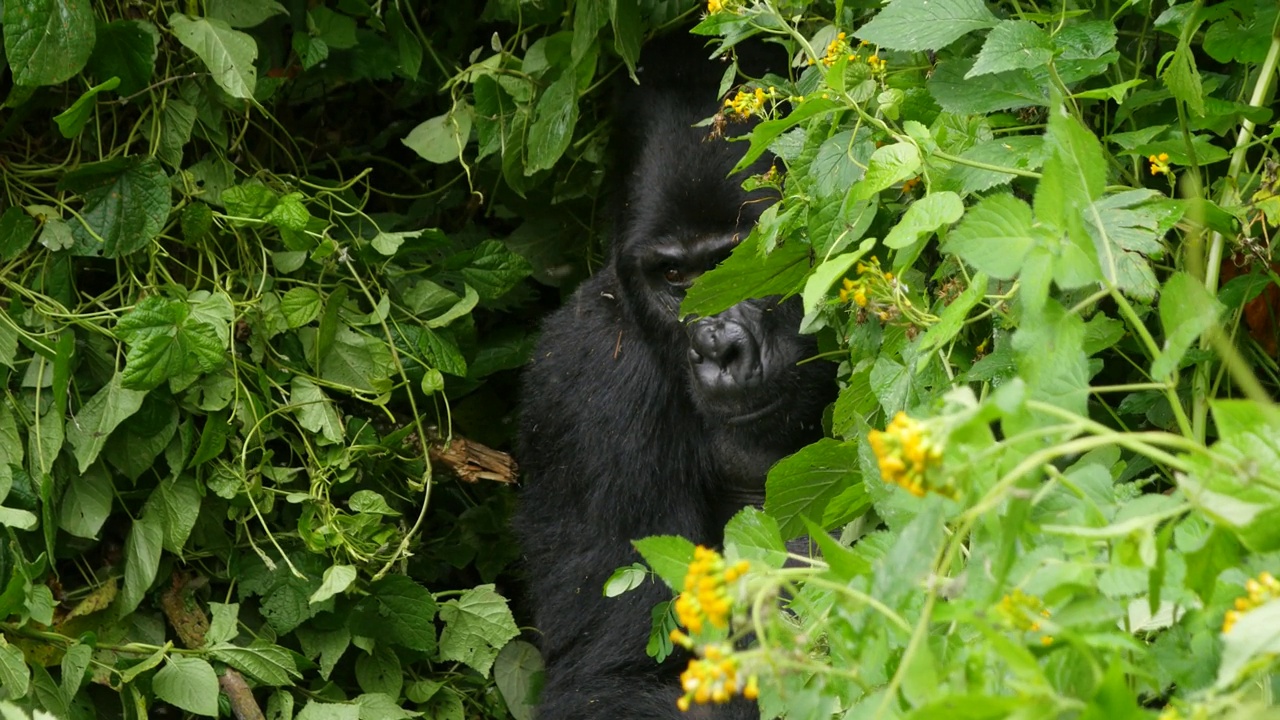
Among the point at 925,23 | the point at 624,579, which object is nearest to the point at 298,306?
the point at 624,579

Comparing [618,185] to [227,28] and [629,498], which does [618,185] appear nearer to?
[629,498]

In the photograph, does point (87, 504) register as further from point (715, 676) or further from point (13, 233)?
point (715, 676)

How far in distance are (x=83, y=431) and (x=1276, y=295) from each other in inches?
91.2

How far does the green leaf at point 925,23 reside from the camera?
1.67 meters

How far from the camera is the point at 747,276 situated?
2012 mm

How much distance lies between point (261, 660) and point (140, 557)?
354 mm

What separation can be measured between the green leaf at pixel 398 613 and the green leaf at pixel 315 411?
1.22 ft

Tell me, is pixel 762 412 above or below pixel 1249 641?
below

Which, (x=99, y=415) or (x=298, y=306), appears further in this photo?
(x=298, y=306)

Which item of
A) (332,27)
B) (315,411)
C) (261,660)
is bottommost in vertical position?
(261,660)

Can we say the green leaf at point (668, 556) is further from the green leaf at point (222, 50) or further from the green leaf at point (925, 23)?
the green leaf at point (222, 50)

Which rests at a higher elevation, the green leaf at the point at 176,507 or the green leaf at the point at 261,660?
the green leaf at the point at 176,507

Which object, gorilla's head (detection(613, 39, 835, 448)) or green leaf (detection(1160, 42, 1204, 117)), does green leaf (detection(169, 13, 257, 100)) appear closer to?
gorilla's head (detection(613, 39, 835, 448))

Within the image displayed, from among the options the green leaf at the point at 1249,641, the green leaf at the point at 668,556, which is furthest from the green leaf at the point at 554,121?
Result: the green leaf at the point at 1249,641
